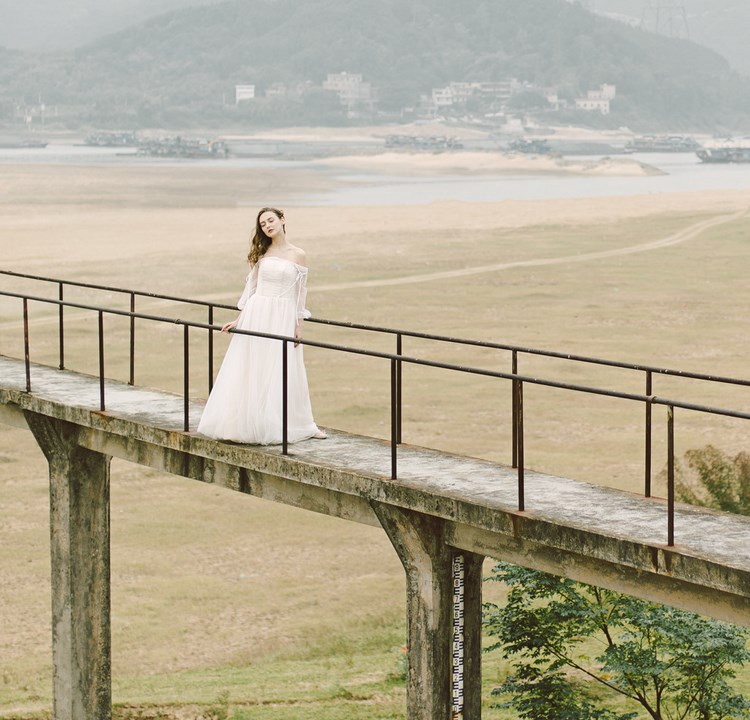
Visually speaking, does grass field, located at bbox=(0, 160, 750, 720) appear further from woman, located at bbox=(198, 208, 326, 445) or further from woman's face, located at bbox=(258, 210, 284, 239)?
woman's face, located at bbox=(258, 210, 284, 239)

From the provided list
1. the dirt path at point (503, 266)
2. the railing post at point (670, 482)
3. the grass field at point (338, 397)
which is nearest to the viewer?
the railing post at point (670, 482)

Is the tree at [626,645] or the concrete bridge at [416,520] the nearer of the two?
the concrete bridge at [416,520]

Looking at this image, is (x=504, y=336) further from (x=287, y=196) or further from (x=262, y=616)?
(x=287, y=196)

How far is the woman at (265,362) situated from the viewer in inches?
496

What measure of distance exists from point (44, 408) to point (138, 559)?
10.7 meters

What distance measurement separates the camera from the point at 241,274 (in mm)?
56719

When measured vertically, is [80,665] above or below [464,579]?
below

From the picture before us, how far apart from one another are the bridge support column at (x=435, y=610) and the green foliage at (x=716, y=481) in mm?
12502

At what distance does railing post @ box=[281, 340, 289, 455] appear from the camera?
1223cm

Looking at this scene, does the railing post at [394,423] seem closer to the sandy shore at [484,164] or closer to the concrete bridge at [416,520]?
the concrete bridge at [416,520]

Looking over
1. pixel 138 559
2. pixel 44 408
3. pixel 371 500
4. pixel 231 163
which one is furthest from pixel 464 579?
pixel 231 163

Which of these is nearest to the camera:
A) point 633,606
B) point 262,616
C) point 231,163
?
point 633,606

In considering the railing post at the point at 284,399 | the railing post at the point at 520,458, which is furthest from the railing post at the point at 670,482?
the railing post at the point at 284,399

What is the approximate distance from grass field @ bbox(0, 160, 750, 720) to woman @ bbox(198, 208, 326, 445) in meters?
6.40
